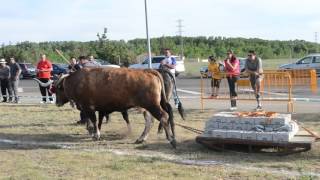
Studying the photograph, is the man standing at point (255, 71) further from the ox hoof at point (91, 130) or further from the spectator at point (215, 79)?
the ox hoof at point (91, 130)

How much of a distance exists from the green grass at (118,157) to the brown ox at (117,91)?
62 cm

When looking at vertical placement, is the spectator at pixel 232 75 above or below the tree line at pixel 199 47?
above

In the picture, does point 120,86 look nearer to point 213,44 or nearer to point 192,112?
point 192,112

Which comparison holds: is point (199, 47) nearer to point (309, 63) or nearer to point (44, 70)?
point (309, 63)

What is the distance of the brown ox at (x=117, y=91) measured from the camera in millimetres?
11602

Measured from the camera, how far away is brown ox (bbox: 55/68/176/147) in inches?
457

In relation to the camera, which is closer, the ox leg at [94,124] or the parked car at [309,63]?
the ox leg at [94,124]

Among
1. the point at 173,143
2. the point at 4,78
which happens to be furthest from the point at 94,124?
the point at 4,78

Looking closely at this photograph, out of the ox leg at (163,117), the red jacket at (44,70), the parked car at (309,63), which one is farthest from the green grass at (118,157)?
the parked car at (309,63)

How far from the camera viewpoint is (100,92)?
12203 millimetres

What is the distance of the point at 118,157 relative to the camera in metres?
10.4

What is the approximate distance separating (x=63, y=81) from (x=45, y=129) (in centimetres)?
180

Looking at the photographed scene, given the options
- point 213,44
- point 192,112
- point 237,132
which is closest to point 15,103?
point 192,112

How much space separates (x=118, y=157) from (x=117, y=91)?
6.30 feet
